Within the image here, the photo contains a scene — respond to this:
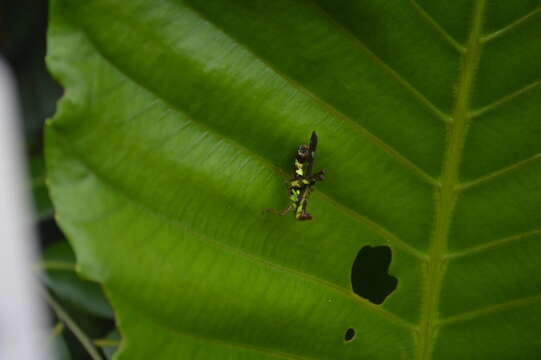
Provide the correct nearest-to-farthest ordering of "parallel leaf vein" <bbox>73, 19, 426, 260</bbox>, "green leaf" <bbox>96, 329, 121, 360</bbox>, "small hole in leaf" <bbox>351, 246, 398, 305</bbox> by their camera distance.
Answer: "parallel leaf vein" <bbox>73, 19, 426, 260</bbox>
"small hole in leaf" <bbox>351, 246, 398, 305</bbox>
"green leaf" <bbox>96, 329, 121, 360</bbox>

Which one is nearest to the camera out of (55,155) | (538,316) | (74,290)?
(55,155)

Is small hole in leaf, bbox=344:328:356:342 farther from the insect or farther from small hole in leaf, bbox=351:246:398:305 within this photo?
the insect

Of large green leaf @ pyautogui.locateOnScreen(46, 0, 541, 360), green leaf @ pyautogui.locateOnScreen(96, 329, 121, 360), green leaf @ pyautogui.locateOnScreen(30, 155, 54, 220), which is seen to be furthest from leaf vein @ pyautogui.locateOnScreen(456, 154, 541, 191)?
green leaf @ pyautogui.locateOnScreen(30, 155, 54, 220)

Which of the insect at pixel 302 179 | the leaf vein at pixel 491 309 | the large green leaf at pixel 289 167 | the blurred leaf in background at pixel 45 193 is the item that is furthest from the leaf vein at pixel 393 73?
the blurred leaf in background at pixel 45 193

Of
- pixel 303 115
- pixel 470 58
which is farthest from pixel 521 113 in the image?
pixel 303 115

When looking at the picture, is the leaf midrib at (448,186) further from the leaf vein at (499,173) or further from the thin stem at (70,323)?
the thin stem at (70,323)

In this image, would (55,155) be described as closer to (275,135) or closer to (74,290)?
(275,135)
